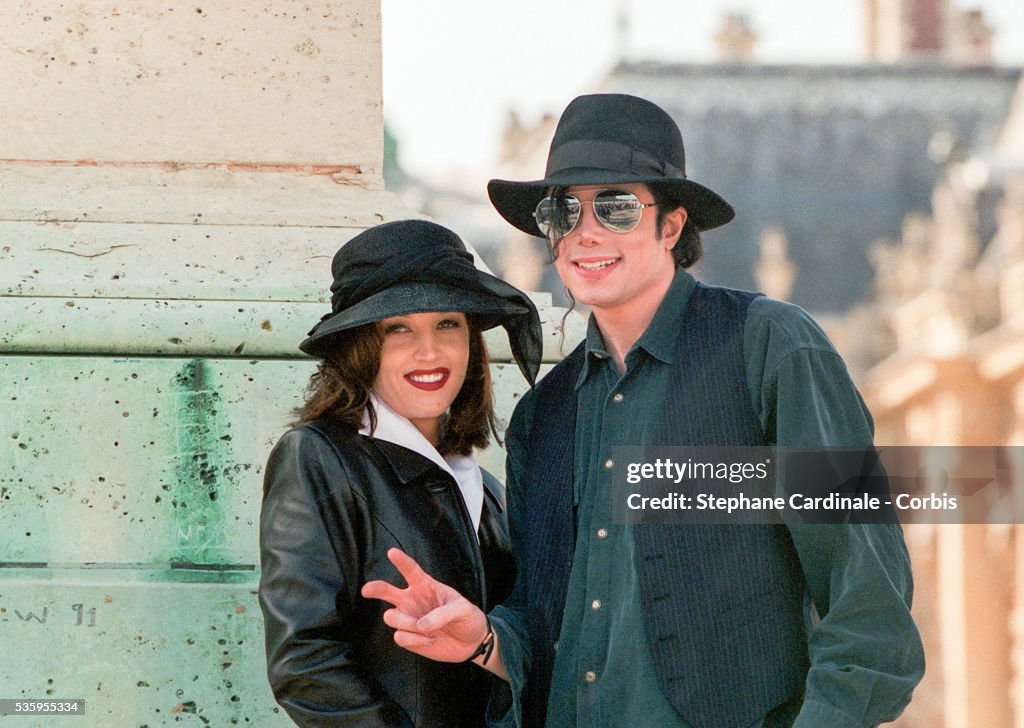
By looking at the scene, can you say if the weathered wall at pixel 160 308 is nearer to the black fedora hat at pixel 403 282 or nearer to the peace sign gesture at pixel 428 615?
the black fedora hat at pixel 403 282

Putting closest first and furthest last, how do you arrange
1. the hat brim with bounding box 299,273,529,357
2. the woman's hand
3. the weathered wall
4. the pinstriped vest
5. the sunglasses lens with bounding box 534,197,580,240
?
the woman's hand
the pinstriped vest
the hat brim with bounding box 299,273,529,357
the sunglasses lens with bounding box 534,197,580,240
the weathered wall

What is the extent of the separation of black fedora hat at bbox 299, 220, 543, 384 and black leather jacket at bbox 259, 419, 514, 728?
178mm

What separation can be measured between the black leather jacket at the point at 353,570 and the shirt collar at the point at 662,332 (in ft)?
1.04

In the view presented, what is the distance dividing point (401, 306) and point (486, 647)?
543 mm

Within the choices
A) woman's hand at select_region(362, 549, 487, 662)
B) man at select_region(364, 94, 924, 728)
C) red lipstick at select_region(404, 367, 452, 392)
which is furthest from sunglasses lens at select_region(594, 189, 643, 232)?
woman's hand at select_region(362, 549, 487, 662)

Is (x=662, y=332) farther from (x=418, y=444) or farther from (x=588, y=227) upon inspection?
(x=418, y=444)

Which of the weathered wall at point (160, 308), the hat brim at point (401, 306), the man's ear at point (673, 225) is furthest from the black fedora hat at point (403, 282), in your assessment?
the weathered wall at point (160, 308)

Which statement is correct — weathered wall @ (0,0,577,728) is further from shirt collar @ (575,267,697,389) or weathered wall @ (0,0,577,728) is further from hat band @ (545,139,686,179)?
hat band @ (545,139,686,179)

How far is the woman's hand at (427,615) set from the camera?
256 cm

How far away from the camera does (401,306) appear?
2830 millimetres

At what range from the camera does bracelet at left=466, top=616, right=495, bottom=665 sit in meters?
2.73

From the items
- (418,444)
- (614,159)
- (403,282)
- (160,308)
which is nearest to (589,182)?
(614,159)

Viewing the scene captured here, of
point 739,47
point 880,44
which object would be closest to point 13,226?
point 739,47

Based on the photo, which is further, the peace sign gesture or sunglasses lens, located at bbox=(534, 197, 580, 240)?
sunglasses lens, located at bbox=(534, 197, 580, 240)
